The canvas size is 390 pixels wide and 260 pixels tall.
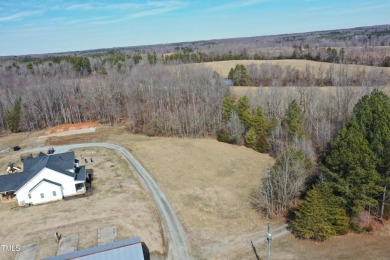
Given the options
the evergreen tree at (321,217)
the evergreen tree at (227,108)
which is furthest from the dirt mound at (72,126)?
the evergreen tree at (321,217)

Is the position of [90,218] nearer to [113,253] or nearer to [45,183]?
[45,183]

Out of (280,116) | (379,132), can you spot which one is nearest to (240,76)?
(280,116)

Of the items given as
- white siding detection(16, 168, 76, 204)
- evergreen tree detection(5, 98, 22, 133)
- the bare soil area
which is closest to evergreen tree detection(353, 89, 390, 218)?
the bare soil area

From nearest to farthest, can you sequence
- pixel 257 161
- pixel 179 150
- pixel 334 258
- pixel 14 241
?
pixel 334 258 < pixel 14 241 < pixel 257 161 < pixel 179 150

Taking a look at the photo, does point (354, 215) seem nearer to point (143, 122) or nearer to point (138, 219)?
point (138, 219)

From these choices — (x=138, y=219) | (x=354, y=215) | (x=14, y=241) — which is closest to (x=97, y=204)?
(x=138, y=219)

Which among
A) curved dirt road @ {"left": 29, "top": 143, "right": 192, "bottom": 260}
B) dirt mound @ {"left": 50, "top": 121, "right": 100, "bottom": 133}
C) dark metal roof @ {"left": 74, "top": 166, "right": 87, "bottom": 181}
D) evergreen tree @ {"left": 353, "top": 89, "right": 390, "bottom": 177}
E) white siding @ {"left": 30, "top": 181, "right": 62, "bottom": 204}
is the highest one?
evergreen tree @ {"left": 353, "top": 89, "right": 390, "bottom": 177}

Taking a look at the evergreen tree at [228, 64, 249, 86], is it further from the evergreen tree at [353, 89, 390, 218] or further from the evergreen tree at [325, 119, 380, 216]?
the evergreen tree at [325, 119, 380, 216]
